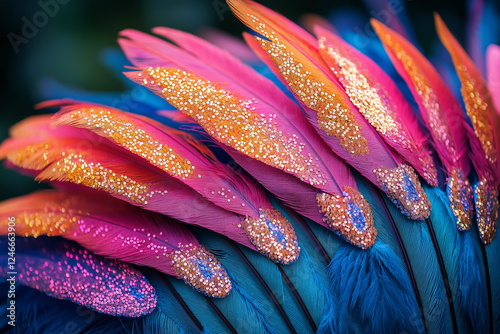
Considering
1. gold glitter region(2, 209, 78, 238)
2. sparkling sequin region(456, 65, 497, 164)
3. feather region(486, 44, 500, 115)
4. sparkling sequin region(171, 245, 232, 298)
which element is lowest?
sparkling sequin region(171, 245, 232, 298)

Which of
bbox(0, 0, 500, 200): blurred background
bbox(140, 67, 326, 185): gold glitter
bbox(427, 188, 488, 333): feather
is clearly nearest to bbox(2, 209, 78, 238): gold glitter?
bbox(0, 0, 500, 200): blurred background

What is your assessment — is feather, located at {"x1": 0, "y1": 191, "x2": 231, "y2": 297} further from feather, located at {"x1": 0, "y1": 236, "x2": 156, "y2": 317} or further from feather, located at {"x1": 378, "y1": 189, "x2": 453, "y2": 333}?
feather, located at {"x1": 378, "y1": 189, "x2": 453, "y2": 333}

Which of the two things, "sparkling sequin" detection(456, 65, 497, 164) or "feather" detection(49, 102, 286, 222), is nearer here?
"feather" detection(49, 102, 286, 222)

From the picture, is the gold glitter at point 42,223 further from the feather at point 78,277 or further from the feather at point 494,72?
the feather at point 494,72

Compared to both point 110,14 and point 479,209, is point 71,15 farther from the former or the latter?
point 479,209

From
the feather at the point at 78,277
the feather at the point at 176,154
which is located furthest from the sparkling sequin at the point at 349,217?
the feather at the point at 78,277

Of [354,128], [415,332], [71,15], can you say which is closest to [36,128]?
[71,15]
